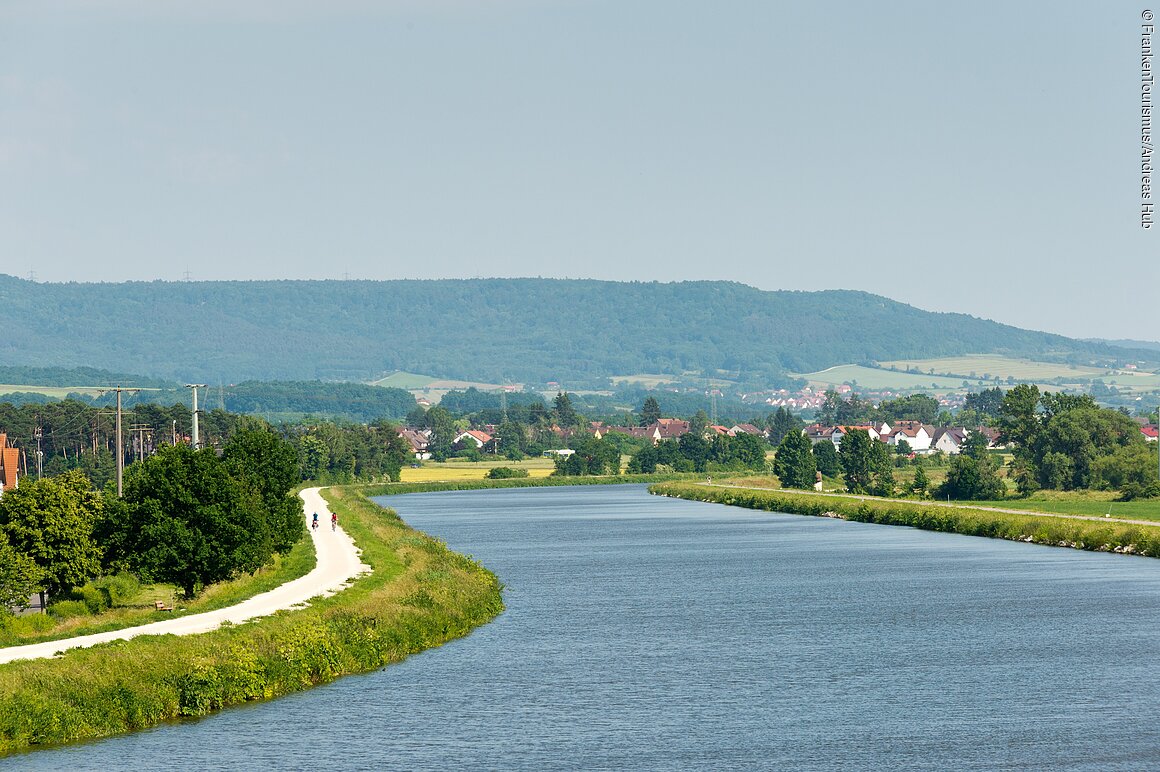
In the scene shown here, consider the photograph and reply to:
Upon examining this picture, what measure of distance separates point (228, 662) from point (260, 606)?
12122mm

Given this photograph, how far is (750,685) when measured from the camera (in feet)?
152

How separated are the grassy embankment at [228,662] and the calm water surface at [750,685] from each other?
903 mm

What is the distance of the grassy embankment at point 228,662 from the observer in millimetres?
38281

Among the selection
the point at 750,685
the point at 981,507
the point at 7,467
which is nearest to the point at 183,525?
the point at 750,685

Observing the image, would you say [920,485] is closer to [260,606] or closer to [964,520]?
[964,520]

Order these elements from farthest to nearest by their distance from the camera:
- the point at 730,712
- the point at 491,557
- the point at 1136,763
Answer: the point at 491,557
the point at 730,712
the point at 1136,763

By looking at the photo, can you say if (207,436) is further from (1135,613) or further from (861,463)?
(1135,613)

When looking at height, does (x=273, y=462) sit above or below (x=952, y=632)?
above

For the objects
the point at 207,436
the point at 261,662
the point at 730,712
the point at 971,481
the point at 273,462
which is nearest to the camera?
the point at 730,712

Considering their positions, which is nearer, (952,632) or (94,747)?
(94,747)

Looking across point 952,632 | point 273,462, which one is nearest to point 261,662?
point 952,632

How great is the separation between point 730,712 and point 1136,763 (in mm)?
10773

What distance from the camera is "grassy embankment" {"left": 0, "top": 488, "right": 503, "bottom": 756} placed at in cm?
3828

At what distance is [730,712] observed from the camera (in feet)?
138
